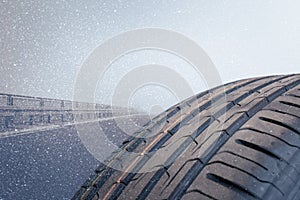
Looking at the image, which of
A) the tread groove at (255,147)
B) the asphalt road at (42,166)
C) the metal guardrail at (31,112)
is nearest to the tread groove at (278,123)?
the tread groove at (255,147)

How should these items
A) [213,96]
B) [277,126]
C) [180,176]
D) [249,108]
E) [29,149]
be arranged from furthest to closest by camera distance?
[29,149] → [213,96] → [249,108] → [277,126] → [180,176]

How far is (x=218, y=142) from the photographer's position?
3.93 ft

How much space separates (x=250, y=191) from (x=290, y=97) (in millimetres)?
637

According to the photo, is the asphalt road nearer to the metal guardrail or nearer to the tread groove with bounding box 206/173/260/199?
the metal guardrail

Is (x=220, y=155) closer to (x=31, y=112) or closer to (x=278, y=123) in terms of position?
(x=278, y=123)

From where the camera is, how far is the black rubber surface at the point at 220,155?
1004mm

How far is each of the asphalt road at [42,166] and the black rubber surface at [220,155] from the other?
2.66 metres

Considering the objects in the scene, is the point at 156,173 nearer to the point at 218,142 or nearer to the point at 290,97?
the point at 218,142

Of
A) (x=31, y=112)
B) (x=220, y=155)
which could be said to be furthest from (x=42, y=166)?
(x=220, y=155)

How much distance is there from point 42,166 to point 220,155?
4.19 metres

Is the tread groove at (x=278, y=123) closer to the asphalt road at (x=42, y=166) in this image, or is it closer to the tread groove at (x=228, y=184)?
the tread groove at (x=228, y=184)

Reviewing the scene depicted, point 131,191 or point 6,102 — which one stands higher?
point 6,102

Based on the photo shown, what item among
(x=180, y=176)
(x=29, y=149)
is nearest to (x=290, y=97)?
(x=180, y=176)

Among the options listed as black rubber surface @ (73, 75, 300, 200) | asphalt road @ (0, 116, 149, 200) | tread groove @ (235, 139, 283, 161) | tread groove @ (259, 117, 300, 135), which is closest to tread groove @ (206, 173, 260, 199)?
black rubber surface @ (73, 75, 300, 200)
